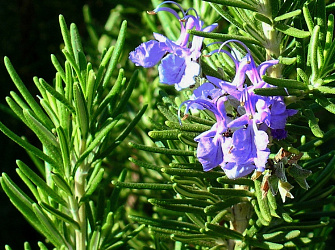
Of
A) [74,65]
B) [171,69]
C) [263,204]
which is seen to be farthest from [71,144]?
[263,204]

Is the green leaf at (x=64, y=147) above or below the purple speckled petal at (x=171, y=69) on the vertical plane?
below

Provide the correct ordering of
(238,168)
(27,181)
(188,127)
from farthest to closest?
(27,181) → (188,127) → (238,168)

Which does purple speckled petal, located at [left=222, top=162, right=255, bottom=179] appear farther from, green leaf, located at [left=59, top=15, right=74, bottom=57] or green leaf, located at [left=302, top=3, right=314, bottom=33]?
green leaf, located at [left=59, top=15, right=74, bottom=57]

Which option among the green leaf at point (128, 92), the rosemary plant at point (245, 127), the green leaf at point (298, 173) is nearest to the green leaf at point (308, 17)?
the rosemary plant at point (245, 127)

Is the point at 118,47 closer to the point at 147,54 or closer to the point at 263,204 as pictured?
the point at 147,54

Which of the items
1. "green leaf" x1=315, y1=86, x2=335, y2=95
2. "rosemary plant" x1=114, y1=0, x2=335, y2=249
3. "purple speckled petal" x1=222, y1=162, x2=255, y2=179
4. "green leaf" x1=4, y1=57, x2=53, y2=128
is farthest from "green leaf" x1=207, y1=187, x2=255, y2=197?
"green leaf" x1=4, y1=57, x2=53, y2=128

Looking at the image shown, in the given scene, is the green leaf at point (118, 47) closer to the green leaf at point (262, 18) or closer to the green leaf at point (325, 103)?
the green leaf at point (262, 18)

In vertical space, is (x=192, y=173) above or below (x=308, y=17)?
below
